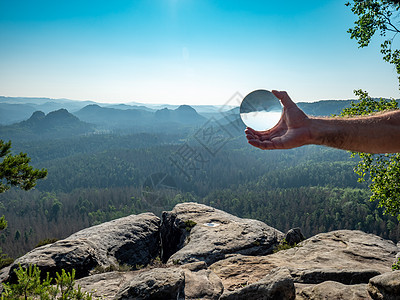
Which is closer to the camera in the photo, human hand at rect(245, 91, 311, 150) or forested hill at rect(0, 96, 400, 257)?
human hand at rect(245, 91, 311, 150)

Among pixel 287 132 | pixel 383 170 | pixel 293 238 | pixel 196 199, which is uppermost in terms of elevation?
pixel 287 132

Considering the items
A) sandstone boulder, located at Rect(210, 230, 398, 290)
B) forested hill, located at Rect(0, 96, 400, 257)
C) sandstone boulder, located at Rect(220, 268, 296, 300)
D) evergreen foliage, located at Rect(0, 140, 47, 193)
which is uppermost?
evergreen foliage, located at Rect(0, 140, 47, 193)

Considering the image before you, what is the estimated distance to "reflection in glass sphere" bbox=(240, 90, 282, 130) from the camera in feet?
18.4

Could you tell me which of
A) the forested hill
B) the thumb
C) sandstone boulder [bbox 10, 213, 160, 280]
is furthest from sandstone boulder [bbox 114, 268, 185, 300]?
the forested hill

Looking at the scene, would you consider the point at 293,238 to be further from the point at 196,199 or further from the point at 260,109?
the point at 196,199

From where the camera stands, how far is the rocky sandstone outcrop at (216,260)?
21.0 ft

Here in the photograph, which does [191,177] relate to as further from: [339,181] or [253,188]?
[339,181]

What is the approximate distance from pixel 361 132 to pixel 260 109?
284 cm

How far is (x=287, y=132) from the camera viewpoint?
4262mm

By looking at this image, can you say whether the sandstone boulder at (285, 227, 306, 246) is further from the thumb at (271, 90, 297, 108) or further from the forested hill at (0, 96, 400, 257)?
the forested hill at (0, 96, 400, 257)

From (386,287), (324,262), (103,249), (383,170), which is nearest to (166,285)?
(386,287)

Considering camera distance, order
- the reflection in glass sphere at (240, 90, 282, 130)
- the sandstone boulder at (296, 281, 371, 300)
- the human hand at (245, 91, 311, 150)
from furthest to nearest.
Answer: the sandstone boulder at (296, 281, 371, 300), the reflection in glass sphere at (240, 90, 282, 130), the human hand at (245, 91, 311, 150)

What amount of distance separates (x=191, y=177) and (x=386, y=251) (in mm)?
176686

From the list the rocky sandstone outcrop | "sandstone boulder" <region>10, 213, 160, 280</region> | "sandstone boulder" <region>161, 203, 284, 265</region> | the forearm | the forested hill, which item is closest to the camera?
the forearm
